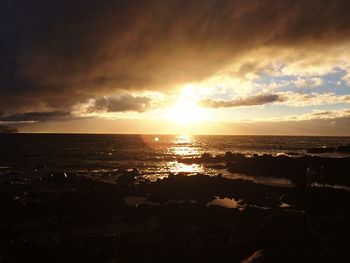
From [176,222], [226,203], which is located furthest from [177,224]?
[226,203]

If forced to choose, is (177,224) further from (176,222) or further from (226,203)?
(226,203)

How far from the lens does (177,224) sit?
26.6 meters

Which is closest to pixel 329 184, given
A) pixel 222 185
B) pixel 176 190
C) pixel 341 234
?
pixel 222 185

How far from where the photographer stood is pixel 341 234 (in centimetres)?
1964

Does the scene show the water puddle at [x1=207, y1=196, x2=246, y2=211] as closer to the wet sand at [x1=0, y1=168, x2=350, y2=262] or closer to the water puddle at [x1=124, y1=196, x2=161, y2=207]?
the wet sand at [x1=0, y1=168, x2=350, y2=262]

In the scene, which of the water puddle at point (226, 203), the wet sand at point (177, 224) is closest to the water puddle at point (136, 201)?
the wet sand at point (177, 224)

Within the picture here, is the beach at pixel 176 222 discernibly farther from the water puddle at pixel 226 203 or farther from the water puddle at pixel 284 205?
the water puddle at pixel 284 205

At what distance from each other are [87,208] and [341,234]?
2103cm

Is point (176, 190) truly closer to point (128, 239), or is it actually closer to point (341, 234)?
point (128, 239)

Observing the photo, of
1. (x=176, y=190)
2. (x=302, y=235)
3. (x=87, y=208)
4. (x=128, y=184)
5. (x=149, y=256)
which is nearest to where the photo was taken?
(x=149, y=256)

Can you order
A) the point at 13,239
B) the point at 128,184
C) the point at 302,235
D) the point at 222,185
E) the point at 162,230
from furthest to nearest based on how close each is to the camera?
the point at 128,184, the point at 222,185, the point at 162,230, the point at 13,239, the point at 302,235

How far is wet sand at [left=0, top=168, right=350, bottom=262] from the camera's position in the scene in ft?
63.7

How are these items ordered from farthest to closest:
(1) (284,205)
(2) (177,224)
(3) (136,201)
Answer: (3) (136,201) < (1) (284,205) < (2) (177,224)

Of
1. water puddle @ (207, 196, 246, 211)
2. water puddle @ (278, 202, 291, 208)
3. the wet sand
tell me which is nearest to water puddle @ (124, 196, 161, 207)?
the wet sand
